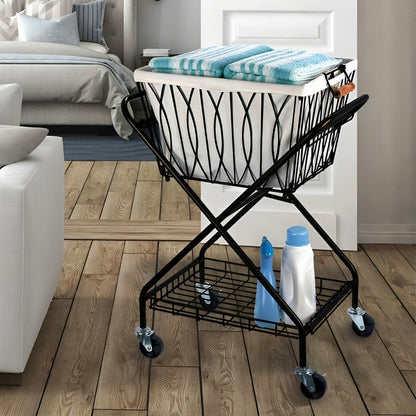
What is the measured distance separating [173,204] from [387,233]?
A: 1.13 metres

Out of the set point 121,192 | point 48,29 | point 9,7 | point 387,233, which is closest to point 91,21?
point 48,29

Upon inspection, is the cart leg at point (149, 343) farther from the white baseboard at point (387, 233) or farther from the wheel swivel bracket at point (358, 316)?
the white baseboard at point (387, 233)

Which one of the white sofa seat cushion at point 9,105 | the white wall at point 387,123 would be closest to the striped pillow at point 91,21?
the white wall at point 387,123

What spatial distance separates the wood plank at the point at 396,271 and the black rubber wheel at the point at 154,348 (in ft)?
2.81

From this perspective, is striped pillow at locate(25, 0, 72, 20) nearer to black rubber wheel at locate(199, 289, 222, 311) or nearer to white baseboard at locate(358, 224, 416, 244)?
white baseboard at locate(358, 224, 416, 244)

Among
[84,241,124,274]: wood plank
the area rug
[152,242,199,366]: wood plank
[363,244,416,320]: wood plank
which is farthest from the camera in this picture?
the area rug

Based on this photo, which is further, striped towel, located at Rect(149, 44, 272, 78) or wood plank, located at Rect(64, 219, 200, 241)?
wood plank, located at Rect(64, 219, 200, 241)

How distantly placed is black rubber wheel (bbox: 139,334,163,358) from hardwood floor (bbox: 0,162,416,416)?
20mm

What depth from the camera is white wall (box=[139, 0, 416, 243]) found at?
3.00 m

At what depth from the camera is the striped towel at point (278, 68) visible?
1767 millimetres

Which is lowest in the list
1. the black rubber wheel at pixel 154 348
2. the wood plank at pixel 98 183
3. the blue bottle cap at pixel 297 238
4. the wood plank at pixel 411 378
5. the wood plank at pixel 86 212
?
the wood plank at pixel 411 378

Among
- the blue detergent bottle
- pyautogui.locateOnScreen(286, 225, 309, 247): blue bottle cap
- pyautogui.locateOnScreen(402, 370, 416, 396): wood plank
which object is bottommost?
pyautogui.locateOnScreen(402, 370, 416, 396): wood plank

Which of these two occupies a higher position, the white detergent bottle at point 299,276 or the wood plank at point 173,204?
the white detergent bottle at point 299,276

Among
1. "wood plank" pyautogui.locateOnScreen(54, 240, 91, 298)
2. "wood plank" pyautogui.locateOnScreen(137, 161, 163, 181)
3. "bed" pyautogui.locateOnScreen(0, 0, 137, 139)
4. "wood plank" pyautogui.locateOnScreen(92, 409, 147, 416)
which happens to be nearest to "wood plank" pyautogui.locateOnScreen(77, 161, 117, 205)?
"wood plank" pyautogui.locateOnScreen(137, 161, 163, 181)
